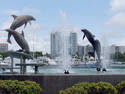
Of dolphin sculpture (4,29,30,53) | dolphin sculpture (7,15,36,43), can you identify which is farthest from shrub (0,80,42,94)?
dolphin sculpture (7,15,36,43)

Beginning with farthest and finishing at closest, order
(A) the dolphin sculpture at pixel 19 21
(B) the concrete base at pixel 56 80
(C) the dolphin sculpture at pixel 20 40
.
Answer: (A) the dolphin sculpture at pixel 19 21, (C) the dolphin sculpture at pixel 20 40, (B) the concrete base at pixel 56 80

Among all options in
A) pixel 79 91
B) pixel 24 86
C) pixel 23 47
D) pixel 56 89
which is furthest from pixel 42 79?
pixel 23 47

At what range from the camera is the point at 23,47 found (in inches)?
766

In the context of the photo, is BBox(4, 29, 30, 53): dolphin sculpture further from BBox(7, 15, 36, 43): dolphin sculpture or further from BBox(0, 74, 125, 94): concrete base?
BBox(0, 74, 125, 94): concrete base

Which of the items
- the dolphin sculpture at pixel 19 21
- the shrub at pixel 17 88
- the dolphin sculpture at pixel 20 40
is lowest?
the shrub at pixel 17 88

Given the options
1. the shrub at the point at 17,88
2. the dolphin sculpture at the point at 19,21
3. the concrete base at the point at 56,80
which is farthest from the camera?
the dolphin sculpture at the point at 19,21

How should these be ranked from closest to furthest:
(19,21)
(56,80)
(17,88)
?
1. (17,88)
2. (56,80)
3. (19,21)

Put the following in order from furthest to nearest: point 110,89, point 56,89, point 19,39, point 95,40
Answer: point 95,40, point 19,39, point 56,89, point 110,89

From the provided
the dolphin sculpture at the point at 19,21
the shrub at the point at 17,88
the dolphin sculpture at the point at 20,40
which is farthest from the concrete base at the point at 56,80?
the dolphin sculpture at the point at 19,21

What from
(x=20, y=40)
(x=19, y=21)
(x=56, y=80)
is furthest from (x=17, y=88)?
(x=19, y=21)

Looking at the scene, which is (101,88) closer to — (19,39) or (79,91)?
(79,91)

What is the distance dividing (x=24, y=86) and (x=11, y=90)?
561 millimetres

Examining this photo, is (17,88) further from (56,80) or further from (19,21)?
(19,21)

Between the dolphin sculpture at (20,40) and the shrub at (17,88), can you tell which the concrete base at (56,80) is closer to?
the shrub at (17,88)
